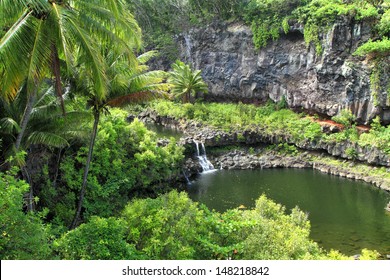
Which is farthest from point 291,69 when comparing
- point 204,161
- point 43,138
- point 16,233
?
point 16,233

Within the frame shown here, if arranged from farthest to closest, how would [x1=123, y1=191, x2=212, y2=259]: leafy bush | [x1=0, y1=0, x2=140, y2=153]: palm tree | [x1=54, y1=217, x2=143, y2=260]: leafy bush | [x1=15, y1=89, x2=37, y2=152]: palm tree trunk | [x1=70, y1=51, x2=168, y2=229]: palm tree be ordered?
[x1=70, y1=51, x2=168, y2=229]: palm tree < [x1=15, y1=89, x2=37, y2=152]: palm tree trunk < [x1=123, y1=191, x2=212, y2=259]: leafy bush < [x1=54, y1=217, x2=143, y2=260]: leafy bush < [x1=0, y1=0, x2=140, y2=153]: palm tree

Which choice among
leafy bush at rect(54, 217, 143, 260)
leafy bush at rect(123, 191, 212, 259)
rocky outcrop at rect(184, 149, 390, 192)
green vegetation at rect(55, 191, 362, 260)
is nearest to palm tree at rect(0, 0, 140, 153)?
leafy bush at rect(54, 217, 143, 260)

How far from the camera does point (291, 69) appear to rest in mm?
41125

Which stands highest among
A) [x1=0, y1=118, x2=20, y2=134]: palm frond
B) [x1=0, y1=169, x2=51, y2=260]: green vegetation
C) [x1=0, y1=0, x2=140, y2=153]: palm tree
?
[x1=0, y1=0, x2=140, y2=153]: palm tree

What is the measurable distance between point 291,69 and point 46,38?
1375 inches

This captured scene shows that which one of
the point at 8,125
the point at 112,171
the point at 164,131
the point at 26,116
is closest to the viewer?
the point at 26,116

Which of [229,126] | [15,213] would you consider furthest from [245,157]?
[15,213]

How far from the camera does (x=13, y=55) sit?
892 cm

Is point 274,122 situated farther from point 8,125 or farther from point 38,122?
point 8,125

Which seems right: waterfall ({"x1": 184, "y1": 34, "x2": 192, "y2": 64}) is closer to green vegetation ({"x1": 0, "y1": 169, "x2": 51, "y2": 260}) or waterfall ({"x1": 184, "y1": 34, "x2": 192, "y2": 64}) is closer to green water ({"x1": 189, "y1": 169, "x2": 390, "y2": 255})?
green water ({"x1": 189, "y1": 169, "x2": 390, "y2": 255})

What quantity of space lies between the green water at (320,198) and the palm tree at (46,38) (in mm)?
14493

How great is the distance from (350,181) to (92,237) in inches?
960

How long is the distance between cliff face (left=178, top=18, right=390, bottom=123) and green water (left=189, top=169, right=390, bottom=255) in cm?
857

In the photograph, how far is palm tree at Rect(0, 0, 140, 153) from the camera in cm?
908
